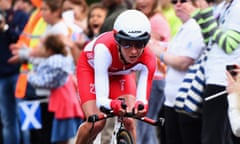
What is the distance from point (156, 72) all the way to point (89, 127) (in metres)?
2.64

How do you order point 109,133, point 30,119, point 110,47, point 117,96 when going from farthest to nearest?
point 30,119
point 109,133
point 117,96
point 110,47

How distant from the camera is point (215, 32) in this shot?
7879 millimetres

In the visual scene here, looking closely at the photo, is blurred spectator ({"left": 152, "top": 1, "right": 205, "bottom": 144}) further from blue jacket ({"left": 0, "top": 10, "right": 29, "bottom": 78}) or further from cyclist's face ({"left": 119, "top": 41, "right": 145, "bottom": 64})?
blue jacket ({"left": 0, "top": 10, "right": 29, "bottom": 78})

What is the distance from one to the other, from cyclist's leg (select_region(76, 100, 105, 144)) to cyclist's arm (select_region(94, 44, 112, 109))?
390 mm

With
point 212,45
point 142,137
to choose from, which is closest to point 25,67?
point 142,137

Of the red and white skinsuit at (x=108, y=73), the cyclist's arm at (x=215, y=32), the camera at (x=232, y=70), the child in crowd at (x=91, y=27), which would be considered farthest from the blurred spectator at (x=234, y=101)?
the child in crowd at (x=91, y=27)

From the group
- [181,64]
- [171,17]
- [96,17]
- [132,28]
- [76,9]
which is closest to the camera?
[132,28]

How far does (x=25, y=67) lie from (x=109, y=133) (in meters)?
3.23

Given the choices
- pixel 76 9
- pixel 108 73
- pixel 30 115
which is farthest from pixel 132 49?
pixel 76 9

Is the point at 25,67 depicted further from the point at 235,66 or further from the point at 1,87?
the point at 235,66

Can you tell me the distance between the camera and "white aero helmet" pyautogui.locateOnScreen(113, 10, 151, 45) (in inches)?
270

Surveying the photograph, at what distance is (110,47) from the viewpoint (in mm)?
7293

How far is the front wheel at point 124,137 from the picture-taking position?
22.6 ft

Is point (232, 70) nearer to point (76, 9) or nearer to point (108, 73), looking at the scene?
point (108, 73)
